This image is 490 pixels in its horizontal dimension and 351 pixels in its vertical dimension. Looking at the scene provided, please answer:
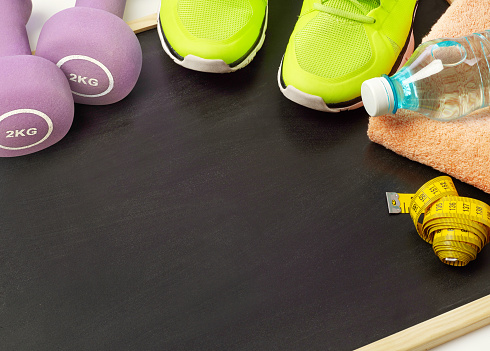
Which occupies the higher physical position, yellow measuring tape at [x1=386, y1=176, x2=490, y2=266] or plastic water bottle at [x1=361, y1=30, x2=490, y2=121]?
plastic water bottle at [x1=361, y1=30, x2=490, y2=121]

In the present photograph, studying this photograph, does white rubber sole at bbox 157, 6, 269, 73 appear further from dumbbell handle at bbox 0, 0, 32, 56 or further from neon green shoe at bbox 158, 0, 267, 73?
dumbbell handle at bbox 0, 0, 32, 56

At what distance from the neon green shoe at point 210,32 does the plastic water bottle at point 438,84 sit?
221mm

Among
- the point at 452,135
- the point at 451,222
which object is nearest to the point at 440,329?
the point at 451,222

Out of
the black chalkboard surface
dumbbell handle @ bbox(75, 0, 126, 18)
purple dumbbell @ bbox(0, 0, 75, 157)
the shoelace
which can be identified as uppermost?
the shoelace

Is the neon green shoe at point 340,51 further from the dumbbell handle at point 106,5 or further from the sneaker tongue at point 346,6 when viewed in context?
the dumbbell handle at point 106,5

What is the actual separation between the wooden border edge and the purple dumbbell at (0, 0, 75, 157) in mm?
514

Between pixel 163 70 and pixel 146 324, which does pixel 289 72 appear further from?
pixel 146 324

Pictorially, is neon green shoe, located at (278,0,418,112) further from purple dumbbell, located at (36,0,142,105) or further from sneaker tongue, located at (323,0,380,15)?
purple dumbbell, located at (36,0,142,105)

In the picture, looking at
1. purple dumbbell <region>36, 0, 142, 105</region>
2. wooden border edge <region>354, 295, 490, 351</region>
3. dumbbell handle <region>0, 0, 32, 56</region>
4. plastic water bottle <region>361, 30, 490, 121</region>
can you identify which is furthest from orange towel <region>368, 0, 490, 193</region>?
dumbbell handle <region>0, 0, 32, 56</region>

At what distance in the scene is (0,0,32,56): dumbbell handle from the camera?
73 cm

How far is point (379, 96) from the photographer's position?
652mm

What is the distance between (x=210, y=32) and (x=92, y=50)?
0.18 metres

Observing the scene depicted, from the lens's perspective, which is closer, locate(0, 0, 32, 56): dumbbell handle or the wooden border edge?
the wooden border edge

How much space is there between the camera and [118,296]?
65cm
